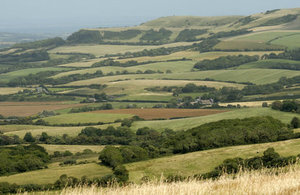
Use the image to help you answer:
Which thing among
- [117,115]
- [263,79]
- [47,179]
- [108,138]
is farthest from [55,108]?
[47,179]

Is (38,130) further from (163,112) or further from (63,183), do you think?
(63,183)

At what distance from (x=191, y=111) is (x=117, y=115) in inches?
734

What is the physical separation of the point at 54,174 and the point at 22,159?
1142cm

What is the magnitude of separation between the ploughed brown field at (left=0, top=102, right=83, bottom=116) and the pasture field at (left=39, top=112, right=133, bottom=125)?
18466 millimetres

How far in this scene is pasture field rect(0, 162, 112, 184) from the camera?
2280 inches

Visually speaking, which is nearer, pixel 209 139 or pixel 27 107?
pixel 209 139

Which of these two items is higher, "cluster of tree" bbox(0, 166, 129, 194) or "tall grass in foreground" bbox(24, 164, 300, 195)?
"tall grass in foreground" bbox(24, 164, 300, 195)

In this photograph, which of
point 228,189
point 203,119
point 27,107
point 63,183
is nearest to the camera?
point 228,189

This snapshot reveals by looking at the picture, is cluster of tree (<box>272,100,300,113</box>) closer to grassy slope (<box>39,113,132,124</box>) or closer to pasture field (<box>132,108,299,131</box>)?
pasture field (<box>132,108,299,131</box>)

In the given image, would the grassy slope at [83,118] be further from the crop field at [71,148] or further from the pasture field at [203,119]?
the crop field at [71,148]

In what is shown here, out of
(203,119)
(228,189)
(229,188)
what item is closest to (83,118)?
(203,119)

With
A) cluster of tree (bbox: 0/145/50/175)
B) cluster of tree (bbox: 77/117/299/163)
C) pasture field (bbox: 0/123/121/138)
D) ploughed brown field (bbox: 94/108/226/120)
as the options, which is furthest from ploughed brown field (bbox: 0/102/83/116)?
cluster of tree (bbox: 77/117/299/163)

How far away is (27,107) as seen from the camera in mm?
153625

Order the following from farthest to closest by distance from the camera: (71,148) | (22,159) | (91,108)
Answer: (91,108) < (71,148) < (22,159)
